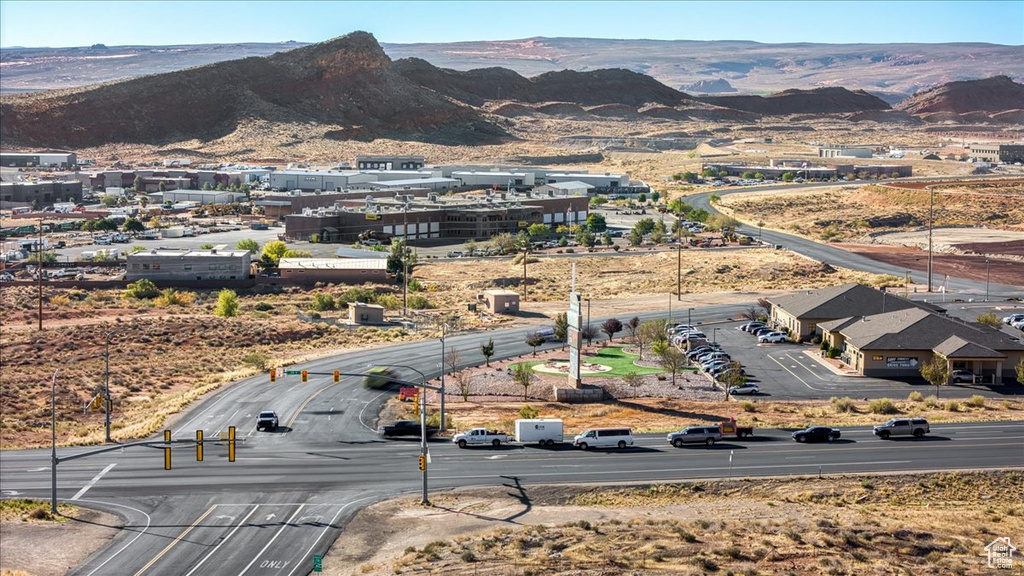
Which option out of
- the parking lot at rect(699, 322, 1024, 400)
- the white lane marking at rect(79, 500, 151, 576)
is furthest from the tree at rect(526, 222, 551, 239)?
the white lane marking at rect(79, 500, 151, 576)

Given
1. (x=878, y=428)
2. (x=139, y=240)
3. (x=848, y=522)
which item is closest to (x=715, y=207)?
(x=139, y=240)

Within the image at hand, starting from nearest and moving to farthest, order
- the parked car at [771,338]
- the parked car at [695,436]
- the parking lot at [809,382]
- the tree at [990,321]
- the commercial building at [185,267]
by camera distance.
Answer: the parked car at [695,436], the parking lot at [809,382], the tree at [990,321], the parked car at [771,338], the commercial building at [185,267]

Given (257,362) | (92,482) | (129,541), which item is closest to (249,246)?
(257,362)

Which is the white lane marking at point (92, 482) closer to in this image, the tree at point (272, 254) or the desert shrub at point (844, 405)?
the desert shrub at point (844, 405)

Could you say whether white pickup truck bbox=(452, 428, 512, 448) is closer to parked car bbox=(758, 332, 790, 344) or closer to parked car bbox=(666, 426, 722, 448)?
parked car bbox=(666, 426, 722, 448)

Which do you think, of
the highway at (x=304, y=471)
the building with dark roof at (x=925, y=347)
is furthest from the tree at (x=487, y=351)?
the building with dark roof at (x=925, y=347)

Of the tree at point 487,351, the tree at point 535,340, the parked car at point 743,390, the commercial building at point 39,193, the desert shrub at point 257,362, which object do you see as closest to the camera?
the parked car at point 743,390

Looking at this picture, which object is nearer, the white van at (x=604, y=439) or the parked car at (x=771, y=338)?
the white van at (x=604, y=439)

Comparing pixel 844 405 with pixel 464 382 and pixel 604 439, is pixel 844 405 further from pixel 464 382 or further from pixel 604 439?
pixel 464 382

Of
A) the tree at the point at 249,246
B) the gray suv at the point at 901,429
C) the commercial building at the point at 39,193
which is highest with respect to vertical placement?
the commercial building at the point at 39,193
